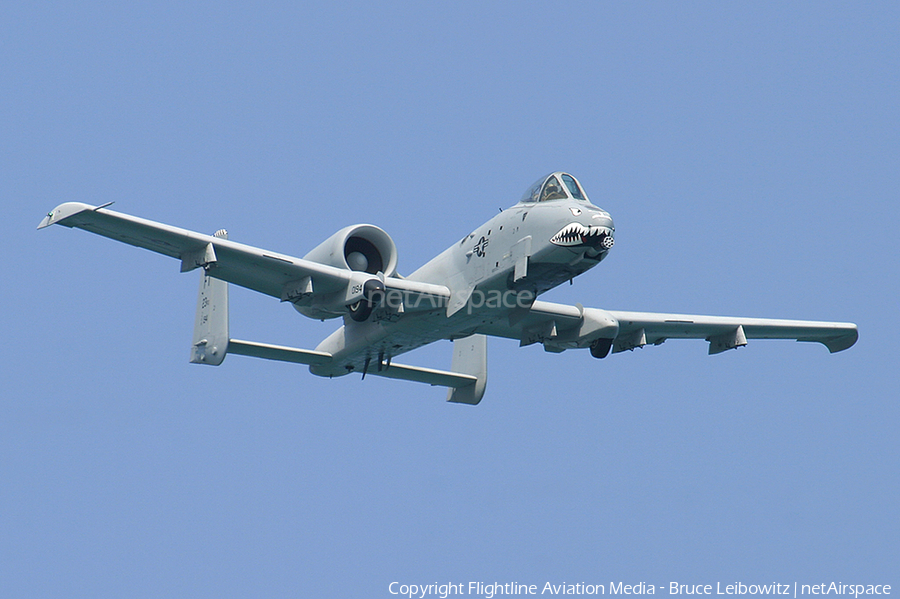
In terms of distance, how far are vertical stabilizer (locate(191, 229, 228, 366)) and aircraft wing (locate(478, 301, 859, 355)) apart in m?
6.68

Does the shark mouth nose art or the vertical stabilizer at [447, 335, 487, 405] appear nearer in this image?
the shark mouth nose art

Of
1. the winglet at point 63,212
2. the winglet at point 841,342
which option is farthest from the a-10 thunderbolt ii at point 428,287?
the winglet at point 841,342

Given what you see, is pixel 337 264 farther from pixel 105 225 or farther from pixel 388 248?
pixel 105 225

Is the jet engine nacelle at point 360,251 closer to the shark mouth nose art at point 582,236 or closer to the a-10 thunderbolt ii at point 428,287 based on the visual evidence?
the a-10 thunderbolt ii at point 428,287

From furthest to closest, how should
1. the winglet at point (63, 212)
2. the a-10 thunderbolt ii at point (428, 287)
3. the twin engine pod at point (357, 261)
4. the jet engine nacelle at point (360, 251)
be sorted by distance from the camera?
the jet engine nacelle at point (360, 251) < the twin engine pod at point (357, 261) < the a-10 thunderbolt ii at point (428, 287) < the winglet at point (63, 212)

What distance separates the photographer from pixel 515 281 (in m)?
25.5

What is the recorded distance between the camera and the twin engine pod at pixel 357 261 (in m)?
25.7

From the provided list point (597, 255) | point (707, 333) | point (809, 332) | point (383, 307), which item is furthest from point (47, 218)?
point (809, 332)

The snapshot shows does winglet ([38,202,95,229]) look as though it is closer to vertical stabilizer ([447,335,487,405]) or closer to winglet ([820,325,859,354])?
vertical stabilizer ([447,335,487,405])

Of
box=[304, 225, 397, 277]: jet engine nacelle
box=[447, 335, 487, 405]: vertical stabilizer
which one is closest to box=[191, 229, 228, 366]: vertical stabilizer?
box=[304, 225, 397, 277]: jet engine nacelle

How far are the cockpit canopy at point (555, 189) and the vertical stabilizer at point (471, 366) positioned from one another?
7956mm

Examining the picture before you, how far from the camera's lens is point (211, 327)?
28.9 m

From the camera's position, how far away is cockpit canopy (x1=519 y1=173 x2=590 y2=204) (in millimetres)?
25406

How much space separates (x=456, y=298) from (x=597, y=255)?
3793 mm
